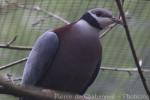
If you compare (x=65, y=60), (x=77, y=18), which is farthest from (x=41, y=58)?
(x=77, y=18)

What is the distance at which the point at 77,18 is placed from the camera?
1460 millimetres

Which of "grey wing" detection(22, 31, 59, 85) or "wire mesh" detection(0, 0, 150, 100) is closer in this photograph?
"grey wing" detection(22, 31, 59, 85)

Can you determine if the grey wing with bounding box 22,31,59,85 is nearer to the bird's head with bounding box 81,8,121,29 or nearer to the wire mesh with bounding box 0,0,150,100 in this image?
the bird's head with bounding box 81,8,121,29

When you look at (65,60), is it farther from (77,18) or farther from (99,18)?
(77,18)

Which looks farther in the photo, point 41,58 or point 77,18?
point 77,18

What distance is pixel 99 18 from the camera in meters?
1.21

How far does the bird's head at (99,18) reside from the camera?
3.95 ft

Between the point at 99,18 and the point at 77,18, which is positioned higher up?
the point at 99,18

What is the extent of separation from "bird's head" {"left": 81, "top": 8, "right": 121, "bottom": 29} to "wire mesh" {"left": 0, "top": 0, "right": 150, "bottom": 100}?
0.21 m

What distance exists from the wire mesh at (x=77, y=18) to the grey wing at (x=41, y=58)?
0.80ft

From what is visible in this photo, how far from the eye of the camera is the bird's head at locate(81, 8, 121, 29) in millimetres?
1204

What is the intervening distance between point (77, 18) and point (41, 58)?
1.13 feet

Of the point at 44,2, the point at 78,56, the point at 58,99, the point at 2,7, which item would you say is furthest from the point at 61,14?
the point at 58,99

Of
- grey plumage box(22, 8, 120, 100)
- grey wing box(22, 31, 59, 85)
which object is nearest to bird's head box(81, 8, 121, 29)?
grey plumage box(22, 8, 120, 100)
